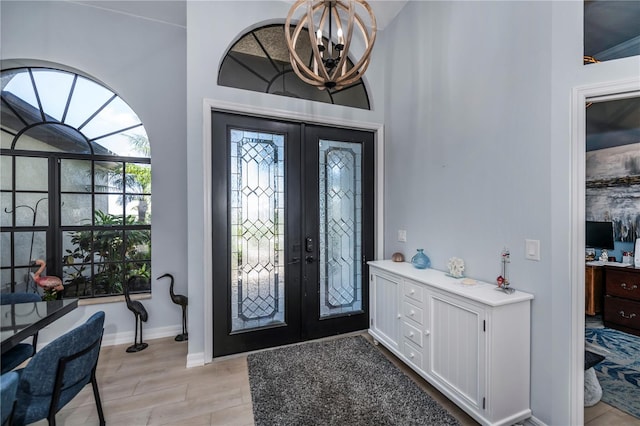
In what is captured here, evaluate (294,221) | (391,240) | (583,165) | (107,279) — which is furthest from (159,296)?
(583,165)

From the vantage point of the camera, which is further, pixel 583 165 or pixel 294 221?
pixel 294 221

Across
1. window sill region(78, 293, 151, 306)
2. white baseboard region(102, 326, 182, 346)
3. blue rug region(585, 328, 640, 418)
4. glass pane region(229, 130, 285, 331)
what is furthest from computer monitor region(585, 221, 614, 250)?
window sill region(78, 293, 151, 306)

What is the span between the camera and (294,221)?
2.97 meters

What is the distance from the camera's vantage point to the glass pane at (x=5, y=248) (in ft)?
8.96

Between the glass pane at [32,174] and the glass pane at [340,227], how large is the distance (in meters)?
3.01

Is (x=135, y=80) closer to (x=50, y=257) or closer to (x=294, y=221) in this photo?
(x=50, y=257)

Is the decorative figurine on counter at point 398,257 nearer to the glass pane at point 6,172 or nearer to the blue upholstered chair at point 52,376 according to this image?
the blue upholstered chair at point 52,376

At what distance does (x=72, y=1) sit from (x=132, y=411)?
412 cm

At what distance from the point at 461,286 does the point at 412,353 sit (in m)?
0.78

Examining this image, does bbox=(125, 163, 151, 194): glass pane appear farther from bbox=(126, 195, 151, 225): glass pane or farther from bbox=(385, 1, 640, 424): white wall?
bbox=(385, 1, 640, 424): white wall

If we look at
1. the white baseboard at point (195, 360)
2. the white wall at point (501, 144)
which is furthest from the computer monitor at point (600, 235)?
the white baseboard at point (195, 360)

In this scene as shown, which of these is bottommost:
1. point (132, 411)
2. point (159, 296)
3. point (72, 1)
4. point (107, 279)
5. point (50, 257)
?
point (132, 411)

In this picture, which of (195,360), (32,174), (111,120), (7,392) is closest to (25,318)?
(7,392)

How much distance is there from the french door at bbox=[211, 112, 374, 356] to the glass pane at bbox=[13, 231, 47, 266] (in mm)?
1963
